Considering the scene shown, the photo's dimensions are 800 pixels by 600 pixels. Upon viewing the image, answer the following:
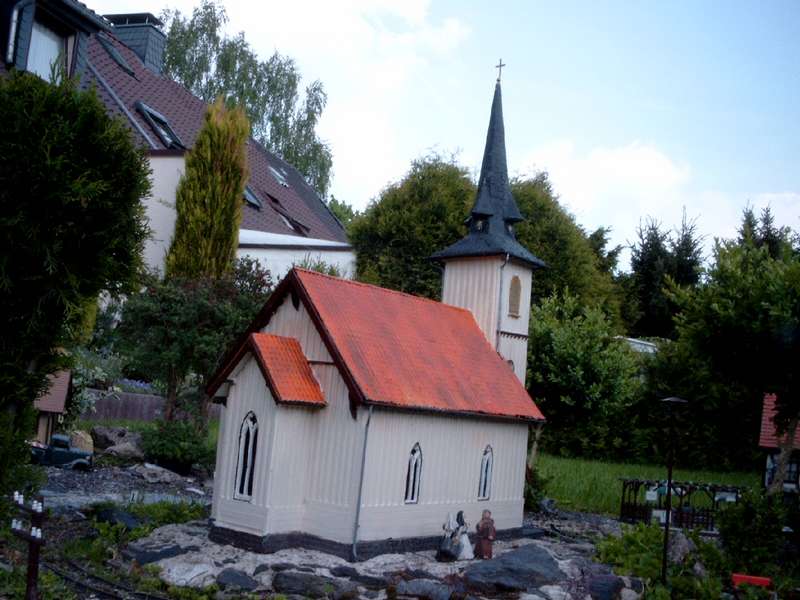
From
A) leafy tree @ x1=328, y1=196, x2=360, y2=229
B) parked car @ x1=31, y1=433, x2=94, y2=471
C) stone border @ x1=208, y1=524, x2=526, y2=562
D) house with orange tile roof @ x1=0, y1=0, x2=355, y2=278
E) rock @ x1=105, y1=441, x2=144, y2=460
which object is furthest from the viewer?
leafy tree @ x1=328, y1=196, x2=360, y2=229

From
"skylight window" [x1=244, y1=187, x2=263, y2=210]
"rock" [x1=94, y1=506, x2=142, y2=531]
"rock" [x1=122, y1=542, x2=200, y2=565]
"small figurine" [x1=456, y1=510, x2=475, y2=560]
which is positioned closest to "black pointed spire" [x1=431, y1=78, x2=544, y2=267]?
"small figurine" [x1=456, y1=510, x2=475, y2=560]

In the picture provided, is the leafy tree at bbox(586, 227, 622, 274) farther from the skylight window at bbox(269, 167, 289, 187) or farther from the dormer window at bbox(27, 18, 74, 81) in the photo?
the dormer window at bbox(27, 18, 74, 81)

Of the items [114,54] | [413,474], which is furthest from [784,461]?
[114,54]

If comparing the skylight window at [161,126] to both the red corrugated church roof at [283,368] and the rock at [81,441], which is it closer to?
the rock at [81,441]

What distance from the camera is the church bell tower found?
80.9 feet

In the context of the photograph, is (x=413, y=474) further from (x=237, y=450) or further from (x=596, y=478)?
(x=596, y=478)

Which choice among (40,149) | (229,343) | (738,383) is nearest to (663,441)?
(738,383)

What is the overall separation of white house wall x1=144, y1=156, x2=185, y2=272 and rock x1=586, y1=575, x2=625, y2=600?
21.5 m

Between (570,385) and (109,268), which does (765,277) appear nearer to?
(570,385)

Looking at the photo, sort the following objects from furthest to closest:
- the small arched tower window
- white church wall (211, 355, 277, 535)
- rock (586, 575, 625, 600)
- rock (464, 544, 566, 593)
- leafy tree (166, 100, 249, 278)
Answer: leafy tree (166, 100, 249, 278), the small arched tower window, white church wall (211, 355, 277, 535), rock (586, 575, 625, 600), rock (464, 544, 566, 593)

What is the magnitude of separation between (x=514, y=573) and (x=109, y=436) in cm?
1672

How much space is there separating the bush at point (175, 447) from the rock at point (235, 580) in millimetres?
10828

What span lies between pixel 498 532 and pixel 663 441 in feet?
54.3

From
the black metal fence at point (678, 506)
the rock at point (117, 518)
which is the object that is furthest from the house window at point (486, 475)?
the rock at point (117, 518)
